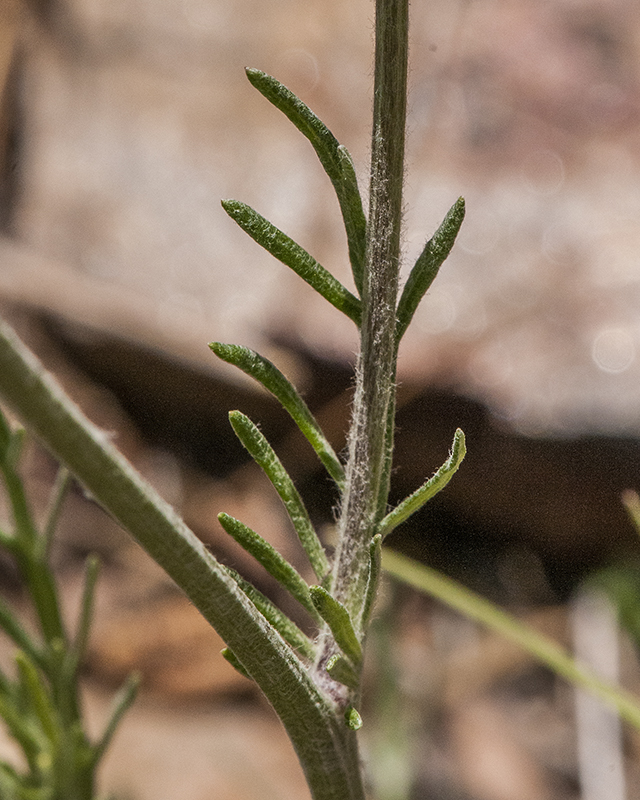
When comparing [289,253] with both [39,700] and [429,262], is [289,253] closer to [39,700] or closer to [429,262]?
[429,262]

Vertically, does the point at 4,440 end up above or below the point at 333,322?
below

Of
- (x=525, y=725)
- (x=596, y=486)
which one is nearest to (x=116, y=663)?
(x=525, y=725)

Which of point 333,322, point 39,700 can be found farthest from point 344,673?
point 333,322

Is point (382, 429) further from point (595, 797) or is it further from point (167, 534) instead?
point (595, 797)

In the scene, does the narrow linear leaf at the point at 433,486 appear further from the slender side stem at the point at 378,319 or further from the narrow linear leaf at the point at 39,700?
the narrow linear leaf at the point at 39,700

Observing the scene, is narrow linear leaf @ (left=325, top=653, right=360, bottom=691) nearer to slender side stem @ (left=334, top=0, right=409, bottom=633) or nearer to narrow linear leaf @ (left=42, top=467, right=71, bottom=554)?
slender side stem @ (left=334, top=0, right=409, bottom=633)

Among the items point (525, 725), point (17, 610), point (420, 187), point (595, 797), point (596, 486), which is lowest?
point (595, 797)

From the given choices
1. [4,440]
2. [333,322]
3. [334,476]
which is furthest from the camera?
[333,322]

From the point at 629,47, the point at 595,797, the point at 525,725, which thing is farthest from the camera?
the point at 629,47
